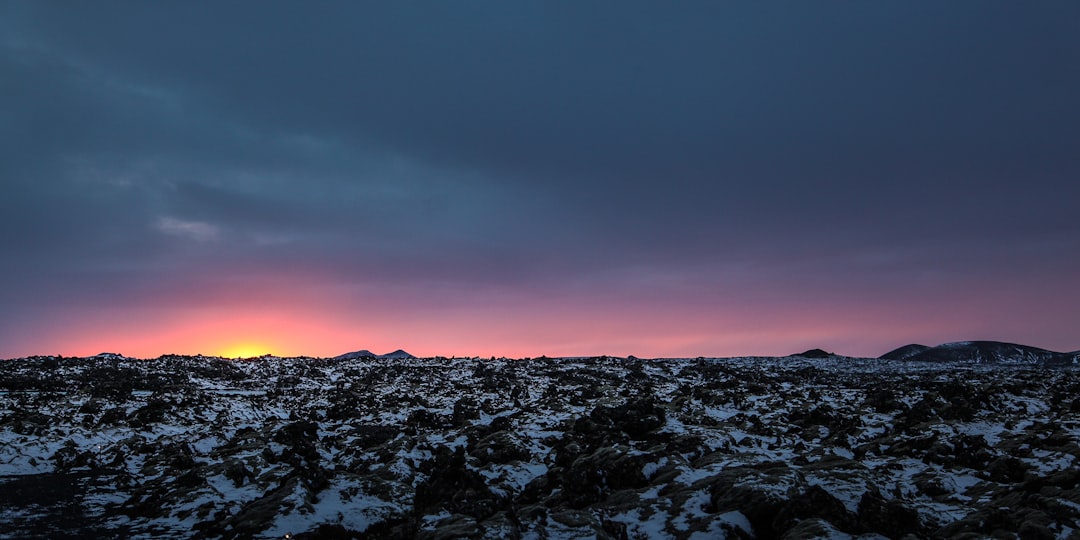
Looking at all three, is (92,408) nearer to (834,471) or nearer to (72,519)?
(72,519)

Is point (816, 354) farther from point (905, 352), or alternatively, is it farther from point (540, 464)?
point (540, 464)

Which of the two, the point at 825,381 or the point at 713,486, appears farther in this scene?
the point at 825,381

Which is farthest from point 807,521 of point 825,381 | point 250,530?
point 825,381

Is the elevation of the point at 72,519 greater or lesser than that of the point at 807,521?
lesser

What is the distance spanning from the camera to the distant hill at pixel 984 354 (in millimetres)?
115762

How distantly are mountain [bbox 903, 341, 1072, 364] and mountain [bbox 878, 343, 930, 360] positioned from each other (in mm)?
1648

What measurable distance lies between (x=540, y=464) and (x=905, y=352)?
14437cm

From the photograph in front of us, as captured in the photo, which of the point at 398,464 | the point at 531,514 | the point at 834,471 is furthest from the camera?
the point at 398,464

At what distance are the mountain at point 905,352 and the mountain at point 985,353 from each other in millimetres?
1648

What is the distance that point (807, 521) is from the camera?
45.4 feet

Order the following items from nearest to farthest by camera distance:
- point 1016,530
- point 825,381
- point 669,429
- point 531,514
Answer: point 1016,530 < point 531,514 < point 669,429 < point 825,381

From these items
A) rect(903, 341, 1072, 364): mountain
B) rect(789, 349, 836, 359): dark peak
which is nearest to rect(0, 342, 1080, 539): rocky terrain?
rect(789, 349, 836, 359): dark peak

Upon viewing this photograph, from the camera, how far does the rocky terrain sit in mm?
15188

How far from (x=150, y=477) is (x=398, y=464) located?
35.9 feet
